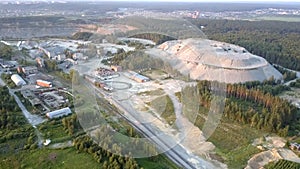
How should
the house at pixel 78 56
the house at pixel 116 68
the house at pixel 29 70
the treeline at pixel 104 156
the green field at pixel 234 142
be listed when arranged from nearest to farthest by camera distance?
the treeline at pixel 104 156
the green field at pixel 234 142
the house at pixel 29 70
the house at pixel 116 68
the house at pixel 78 56

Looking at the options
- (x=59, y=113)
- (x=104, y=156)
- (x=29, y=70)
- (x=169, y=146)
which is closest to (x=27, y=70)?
(x=29, y=70)

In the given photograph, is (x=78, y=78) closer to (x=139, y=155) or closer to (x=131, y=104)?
(x=131, y=104)

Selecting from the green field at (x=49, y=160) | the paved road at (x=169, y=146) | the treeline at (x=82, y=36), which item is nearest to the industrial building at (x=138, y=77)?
the paved road at (x=169, y=146)

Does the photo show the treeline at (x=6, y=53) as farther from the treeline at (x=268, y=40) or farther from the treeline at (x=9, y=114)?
the treeline at (x=268, y=40)

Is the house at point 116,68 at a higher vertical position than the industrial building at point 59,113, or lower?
higher

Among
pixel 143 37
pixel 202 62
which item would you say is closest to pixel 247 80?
pixel 202 62
